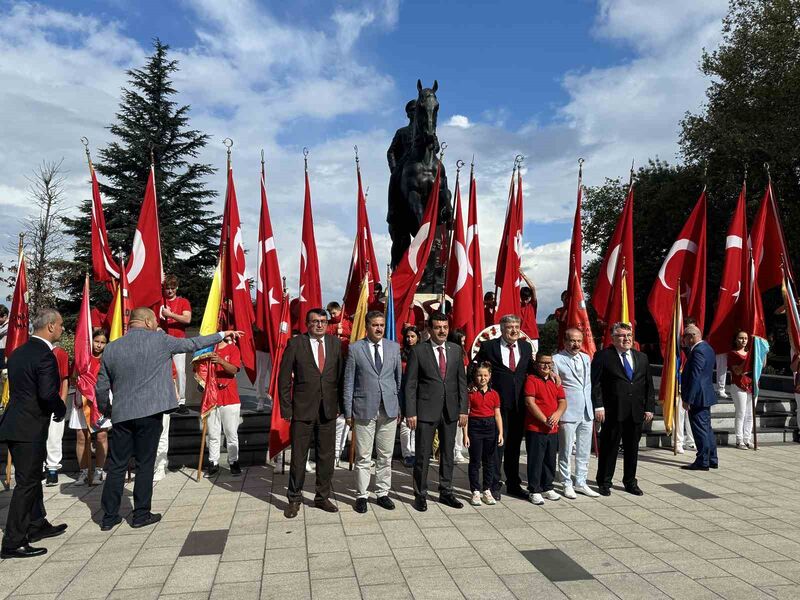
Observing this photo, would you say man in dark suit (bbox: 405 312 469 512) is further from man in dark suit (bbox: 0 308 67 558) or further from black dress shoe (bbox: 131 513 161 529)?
man in dark suit (bbox: 0 308 67 558)

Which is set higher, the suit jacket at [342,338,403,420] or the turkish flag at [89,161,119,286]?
the turkish flag at [89,161,119,286]

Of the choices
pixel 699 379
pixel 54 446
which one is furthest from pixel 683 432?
pixel 54 446

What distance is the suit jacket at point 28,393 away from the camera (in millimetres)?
4762

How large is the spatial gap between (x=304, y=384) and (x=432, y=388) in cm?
127

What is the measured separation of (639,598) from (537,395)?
104 inches

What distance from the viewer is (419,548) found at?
15.9ft

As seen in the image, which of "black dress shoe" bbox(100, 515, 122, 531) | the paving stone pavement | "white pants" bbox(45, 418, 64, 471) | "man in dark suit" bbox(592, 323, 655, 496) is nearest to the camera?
the paving stone pavement

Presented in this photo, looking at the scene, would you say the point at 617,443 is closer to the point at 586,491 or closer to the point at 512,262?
the point at 586,491

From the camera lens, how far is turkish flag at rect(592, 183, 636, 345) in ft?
29.0

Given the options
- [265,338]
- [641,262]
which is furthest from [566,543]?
[641,262]

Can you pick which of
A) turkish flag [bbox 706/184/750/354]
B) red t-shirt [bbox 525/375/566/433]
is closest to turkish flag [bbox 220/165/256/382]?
red t-shirt [bbox 525/375/566/433]

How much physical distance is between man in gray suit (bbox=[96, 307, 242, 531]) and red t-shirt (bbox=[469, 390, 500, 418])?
8.63 feet

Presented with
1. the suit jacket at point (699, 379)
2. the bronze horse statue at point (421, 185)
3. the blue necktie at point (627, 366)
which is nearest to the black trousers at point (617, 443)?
the blue necktie at point (627, 366)

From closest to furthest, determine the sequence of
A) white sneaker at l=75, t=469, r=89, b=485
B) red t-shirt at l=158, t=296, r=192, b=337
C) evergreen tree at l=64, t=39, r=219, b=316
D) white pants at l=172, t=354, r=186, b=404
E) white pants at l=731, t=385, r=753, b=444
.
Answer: white sneaker at l=75, t=469, r=89, b=485
red t-shirt at l=158, t=296, r=192, b=337
white pants at l=172, t=354, r=186, b=404
white pants at l=731, t=385, r=753, b=444
evergreen tree at l=64, t=39, r=219, b=316
